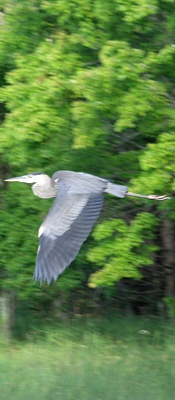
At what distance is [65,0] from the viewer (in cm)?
910

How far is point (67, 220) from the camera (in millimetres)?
7516

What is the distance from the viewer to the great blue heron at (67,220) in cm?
714

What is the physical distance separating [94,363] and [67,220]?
237 cm

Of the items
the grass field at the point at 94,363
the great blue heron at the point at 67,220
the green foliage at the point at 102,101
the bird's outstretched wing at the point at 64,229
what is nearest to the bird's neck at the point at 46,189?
the great blue heron at the point at 67,220

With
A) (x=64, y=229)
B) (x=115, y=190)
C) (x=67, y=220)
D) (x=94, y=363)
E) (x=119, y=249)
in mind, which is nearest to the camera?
(x=64, y=229)

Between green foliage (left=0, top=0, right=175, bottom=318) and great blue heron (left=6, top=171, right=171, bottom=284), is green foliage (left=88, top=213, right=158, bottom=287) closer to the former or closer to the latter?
green foliage (left=0, top=0, right=175, bottom=318)

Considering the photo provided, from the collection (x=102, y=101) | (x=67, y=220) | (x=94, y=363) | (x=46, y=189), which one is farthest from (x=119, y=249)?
(x=67, y=220)

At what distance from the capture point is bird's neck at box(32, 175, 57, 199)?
8500mm

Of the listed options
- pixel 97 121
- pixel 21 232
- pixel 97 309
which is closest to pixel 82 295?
pixel 97 309

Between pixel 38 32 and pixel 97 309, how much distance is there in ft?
12.0

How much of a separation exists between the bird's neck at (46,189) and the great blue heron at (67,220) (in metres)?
0.13

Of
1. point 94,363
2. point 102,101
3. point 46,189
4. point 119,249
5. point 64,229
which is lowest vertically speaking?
point 94,363

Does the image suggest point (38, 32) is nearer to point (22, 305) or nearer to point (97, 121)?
point (97, 121)

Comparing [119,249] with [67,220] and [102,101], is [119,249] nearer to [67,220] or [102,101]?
[102,101]
